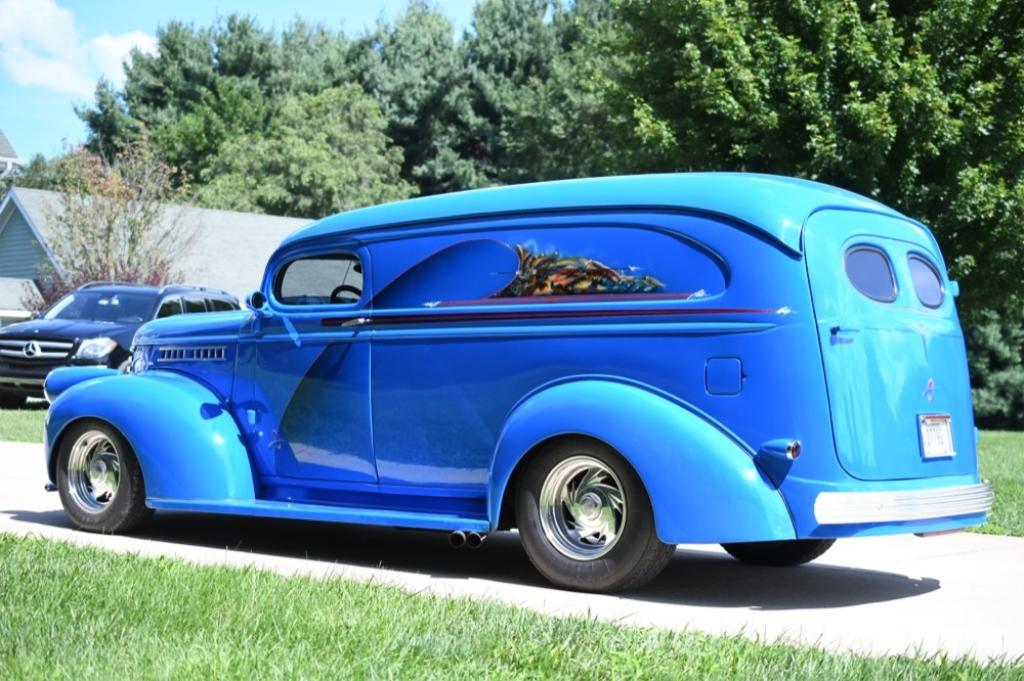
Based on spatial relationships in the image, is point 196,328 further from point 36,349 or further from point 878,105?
point 878,105

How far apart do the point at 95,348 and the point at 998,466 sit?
42.5 ft

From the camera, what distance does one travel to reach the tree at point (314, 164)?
186 ft

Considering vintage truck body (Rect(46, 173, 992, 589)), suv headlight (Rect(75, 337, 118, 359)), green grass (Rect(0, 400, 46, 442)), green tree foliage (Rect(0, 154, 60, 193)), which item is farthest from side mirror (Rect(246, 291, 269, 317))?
green tree foliage (Rect(0, 154, 60, 193))

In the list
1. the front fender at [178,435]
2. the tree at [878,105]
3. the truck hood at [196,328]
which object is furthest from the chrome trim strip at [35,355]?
the front fender at [178,435]

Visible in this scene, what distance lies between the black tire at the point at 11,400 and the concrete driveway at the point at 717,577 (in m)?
12.4

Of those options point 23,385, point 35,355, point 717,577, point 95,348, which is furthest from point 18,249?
point 717,577

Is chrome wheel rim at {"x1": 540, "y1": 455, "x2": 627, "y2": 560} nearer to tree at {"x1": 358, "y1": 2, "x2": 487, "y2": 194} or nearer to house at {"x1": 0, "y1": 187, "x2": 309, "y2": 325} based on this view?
house at {"x1": 0, "y1": 187, "x2": 309, "y2": 325}

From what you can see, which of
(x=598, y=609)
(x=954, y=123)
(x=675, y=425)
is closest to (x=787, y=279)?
(x=675, y=425)

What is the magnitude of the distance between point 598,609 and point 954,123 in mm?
17872

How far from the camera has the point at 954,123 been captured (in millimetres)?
22422

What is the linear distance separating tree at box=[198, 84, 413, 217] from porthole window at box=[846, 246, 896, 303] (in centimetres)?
4887

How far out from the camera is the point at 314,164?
56.7m

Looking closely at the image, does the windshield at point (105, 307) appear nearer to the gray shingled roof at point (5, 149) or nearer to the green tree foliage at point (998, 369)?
the gray shingled roof at point (5, 149)

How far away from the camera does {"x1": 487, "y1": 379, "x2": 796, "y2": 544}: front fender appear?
21.7 ft
